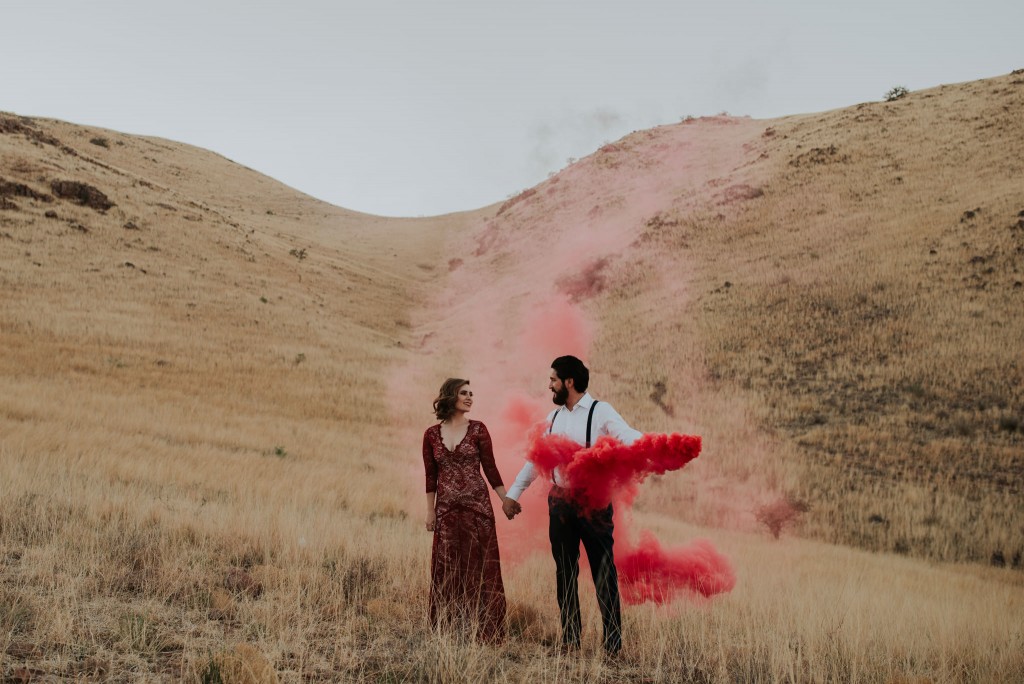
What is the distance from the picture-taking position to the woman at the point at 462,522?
18.7 ft

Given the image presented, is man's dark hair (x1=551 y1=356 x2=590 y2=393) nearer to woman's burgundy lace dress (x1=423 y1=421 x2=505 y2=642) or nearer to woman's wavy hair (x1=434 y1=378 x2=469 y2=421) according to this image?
woman's wavy hair (x1=434 y1=378 x2=469 y2=421)

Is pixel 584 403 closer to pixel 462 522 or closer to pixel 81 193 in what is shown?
pixel 462 522

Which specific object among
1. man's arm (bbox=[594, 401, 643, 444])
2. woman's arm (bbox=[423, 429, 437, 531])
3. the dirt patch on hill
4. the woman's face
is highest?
the dirt patch on hill

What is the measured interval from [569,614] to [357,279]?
164ft

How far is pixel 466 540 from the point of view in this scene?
5.81m

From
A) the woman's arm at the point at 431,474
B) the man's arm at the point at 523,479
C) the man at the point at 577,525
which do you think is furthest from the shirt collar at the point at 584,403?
the woman's arm at the point at 431,474

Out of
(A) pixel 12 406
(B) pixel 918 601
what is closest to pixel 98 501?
(A) pixel 12 406

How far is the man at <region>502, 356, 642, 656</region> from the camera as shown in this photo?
5.34 m

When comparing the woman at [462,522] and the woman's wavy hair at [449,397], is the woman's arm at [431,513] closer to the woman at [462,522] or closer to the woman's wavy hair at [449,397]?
the woman at [462,522]

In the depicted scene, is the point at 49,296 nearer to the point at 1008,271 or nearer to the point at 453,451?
the point at 453,451

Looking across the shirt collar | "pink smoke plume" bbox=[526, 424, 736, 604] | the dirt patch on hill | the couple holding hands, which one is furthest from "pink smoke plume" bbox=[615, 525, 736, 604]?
the dirt patch on hill

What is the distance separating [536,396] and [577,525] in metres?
13.6

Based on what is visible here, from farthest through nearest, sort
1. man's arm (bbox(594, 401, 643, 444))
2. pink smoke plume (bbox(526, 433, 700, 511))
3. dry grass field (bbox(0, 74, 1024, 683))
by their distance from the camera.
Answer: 1. dry grass field (bbox(0, 74, 1024, 683))
2. man's arm (bbox(594, 401, 643, 444))
3. pink smoke plume (bbox(526, 433, 700, 511))

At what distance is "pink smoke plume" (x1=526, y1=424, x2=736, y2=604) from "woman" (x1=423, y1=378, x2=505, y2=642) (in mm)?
575
